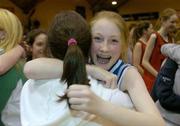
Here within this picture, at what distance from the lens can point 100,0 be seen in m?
16.2

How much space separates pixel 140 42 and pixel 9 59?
9.54 ft

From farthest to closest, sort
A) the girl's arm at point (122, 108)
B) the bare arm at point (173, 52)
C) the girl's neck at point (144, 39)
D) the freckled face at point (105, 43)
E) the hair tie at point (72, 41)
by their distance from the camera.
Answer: the girl's neck at point (144, 39) → the bare arm at point (173, 52) → the freckled face at point (105, 43) → the hair tie at point (72, 41) → the girl's arm at point (122, 108)

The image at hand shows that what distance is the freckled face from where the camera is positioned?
4.68ft

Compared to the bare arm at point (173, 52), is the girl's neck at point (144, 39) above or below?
below

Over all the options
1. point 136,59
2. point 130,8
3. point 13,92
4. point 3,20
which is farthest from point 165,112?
point 130,8

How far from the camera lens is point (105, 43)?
1433mm

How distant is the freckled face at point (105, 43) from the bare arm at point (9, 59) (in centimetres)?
77

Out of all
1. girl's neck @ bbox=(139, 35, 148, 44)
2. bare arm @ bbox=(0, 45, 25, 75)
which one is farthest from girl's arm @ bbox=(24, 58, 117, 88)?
girl's neck @ bbox=(139, 35, 148, 44)

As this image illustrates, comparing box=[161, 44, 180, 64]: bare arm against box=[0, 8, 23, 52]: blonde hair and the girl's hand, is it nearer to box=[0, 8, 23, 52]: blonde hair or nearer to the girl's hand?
box=[0, 8, 23, 52]: blonde hair

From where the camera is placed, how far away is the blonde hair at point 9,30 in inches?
85.1

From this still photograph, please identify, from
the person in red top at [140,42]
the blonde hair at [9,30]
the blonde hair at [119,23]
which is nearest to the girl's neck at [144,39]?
the person in red top at [140,42]

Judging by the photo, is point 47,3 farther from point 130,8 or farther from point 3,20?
point 3,20

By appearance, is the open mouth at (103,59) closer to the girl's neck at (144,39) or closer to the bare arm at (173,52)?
the bare arm at (173,52)

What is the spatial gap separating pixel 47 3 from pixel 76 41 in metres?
15.0
